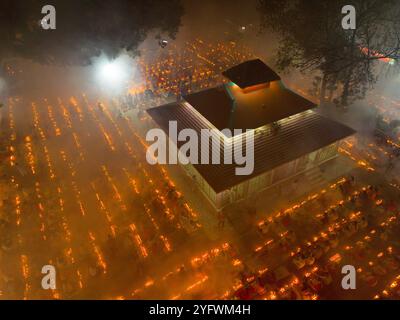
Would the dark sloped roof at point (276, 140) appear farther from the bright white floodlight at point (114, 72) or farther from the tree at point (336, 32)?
the bright white floodlight at point (114, 72)

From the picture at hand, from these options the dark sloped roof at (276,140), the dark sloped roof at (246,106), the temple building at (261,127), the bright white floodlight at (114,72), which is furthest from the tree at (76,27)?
the dark sloped roof at (246,106)

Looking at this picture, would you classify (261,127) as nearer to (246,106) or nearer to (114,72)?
(246,106)

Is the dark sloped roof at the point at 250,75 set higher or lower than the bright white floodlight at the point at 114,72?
higher

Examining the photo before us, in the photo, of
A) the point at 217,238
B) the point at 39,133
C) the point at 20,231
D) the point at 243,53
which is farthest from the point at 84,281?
the point at 243,53

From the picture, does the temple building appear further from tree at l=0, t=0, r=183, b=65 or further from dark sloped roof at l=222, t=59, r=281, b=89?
tree at l=0, t=0, r=183, b=65

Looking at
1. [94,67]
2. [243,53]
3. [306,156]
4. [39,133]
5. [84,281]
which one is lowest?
[84,281]

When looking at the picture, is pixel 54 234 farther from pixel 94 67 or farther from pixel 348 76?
pixel 348 76

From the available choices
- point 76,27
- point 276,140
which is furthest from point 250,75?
point 76,27
